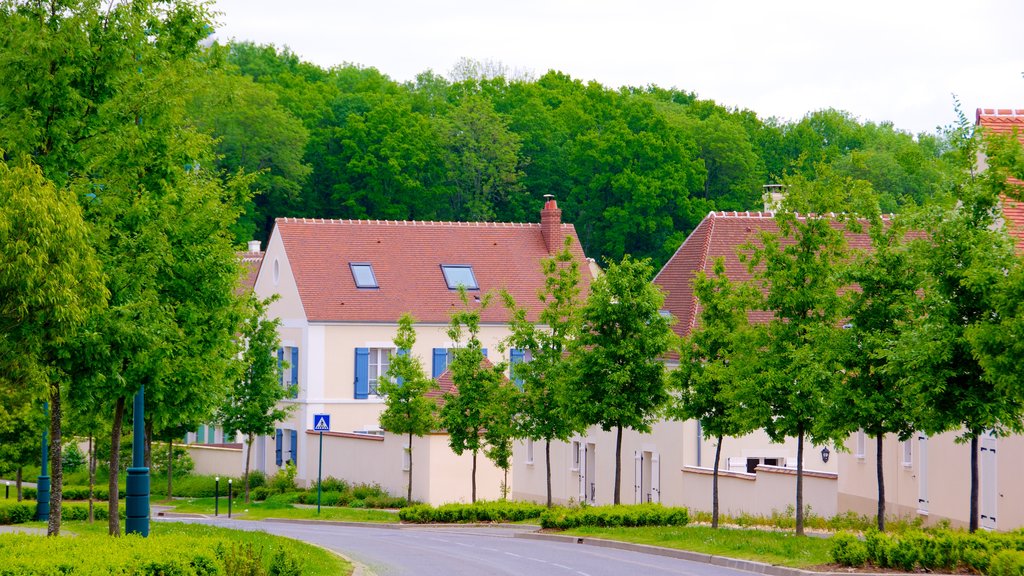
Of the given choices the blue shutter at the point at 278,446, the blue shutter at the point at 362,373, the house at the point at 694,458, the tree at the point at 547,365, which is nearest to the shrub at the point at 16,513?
the tree at the point at 547,365

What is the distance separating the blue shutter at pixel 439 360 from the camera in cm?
5550

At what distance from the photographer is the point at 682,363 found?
103 feet

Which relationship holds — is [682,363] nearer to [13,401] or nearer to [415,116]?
[13,401]

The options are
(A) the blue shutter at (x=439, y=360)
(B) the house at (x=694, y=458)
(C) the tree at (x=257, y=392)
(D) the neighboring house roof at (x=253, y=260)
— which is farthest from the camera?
(D) the neighboring house roof at (x=253, y=260)

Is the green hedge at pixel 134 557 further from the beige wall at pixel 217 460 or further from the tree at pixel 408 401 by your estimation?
the beige wall at pixel 217 460

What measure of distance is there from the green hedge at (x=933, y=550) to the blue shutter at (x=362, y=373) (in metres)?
34.5

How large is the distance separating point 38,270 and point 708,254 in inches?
1084

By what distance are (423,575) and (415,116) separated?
6493 centimetres

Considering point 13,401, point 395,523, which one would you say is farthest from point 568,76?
point 13,401

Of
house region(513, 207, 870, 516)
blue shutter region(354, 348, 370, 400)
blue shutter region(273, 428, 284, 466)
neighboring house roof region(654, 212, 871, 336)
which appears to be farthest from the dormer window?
neighboring house roof region(654, 212, 871, 336)

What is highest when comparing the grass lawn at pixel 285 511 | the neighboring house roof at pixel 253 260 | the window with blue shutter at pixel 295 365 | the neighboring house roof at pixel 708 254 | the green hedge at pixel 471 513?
the neighboring house roof at pixel 253 260

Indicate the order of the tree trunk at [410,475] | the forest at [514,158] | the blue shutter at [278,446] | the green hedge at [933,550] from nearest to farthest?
the green hedge at [933,550], the tree trunk at [410,475], the blue shutter at [278,446], the forest at [514,158]

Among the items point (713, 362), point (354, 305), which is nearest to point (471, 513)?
point (713, 362)

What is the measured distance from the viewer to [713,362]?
1208 inches
